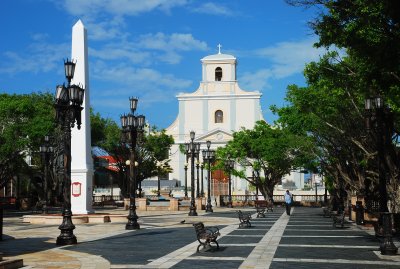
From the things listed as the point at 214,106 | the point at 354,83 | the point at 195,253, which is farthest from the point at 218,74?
the point at 195,253

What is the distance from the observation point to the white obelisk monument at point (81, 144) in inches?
1144

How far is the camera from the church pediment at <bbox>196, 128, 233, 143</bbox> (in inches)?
3063

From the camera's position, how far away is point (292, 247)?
16609 millimetres

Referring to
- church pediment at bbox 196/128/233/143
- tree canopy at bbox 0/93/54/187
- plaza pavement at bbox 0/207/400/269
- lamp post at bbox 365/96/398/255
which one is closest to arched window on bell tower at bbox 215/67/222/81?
church pediment at bbox 196/128/233/143

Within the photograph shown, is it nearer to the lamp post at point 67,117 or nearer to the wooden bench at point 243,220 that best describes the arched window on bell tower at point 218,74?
the wooden bench at point 243,220

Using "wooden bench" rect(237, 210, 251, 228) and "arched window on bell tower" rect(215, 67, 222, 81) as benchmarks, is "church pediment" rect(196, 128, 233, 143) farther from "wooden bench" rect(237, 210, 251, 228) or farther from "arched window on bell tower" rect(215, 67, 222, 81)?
"wooden bench" rect(237, 210, 251, 228)

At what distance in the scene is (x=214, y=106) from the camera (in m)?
81.1

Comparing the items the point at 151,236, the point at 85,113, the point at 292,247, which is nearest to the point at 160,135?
the point at 85,113

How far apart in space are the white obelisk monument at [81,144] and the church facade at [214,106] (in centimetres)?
5048

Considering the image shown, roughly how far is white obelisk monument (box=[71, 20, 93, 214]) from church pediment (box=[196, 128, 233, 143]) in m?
48.4

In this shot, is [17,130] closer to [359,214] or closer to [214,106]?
[359,214]

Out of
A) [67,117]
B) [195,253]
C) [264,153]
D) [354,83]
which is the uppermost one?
[354,83]

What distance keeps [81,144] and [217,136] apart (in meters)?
50.1

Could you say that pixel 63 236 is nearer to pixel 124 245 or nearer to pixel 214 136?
pixel 124 245
